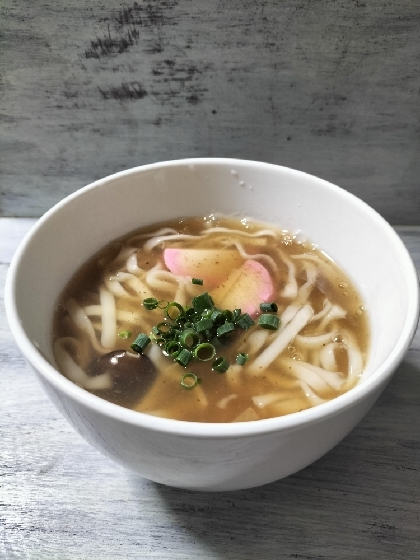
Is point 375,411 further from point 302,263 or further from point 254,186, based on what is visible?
point 254,186

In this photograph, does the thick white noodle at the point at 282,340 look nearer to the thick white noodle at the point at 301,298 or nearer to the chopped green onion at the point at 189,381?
the thick white noodle at the point at 301,298

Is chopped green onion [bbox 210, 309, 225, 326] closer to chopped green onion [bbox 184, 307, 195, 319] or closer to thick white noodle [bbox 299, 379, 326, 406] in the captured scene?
chopped green onion [bbox 184, 307, 195, 319]

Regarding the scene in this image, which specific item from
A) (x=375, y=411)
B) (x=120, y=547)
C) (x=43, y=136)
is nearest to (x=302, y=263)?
(x=375, y=411)

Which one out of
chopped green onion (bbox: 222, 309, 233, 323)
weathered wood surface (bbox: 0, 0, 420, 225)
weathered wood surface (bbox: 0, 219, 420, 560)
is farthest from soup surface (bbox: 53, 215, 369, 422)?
weathered wood surface (bbox: 0, 0, 420, 225)

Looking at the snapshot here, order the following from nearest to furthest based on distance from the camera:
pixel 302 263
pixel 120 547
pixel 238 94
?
pixel 120 547 → pixel 302 263 → pixel 238 94

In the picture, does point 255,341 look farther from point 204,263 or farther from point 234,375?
point 204,263

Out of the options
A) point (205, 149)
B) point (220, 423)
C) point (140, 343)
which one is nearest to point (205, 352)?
point (140, 343)
